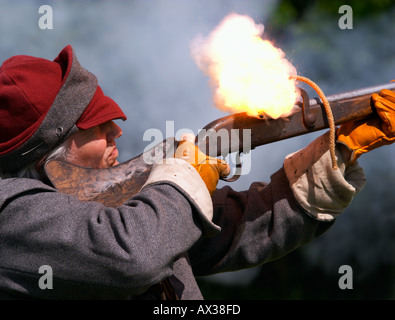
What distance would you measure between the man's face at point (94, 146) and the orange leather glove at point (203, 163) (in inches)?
13.7

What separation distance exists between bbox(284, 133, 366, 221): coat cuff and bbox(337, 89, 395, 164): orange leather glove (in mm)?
79

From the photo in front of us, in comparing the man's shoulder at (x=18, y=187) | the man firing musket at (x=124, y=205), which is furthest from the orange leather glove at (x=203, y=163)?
the man's shoulder at (x=18, y=187)

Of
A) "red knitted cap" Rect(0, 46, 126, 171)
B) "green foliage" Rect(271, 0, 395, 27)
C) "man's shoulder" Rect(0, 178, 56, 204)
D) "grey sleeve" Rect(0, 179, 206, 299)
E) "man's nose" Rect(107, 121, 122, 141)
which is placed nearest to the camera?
"grey sleeve" Rect(0, 179, 206, 299)

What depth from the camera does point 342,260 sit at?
16.6 ft

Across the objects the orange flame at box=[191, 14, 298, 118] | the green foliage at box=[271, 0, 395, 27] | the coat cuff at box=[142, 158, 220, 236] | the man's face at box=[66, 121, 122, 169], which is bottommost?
the coat cuff at box=[142, 158, 220, 236]

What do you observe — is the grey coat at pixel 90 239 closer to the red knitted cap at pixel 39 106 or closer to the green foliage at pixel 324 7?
the red knitted cap at pixel 39 106

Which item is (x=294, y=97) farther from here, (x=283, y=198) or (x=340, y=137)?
(x=283, y=198)

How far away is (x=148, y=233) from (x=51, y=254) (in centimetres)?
37

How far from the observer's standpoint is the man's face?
8.34ft

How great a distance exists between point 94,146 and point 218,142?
22.1 inches

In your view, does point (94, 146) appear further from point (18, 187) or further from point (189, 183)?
point (189, 183)

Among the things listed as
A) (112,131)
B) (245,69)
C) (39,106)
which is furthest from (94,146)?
(245,69)

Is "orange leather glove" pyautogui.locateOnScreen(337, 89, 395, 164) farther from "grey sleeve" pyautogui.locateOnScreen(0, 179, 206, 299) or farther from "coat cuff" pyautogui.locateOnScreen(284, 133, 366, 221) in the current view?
"grey sleeve" pyautogui.locateOnScreen(0, 179, 206, 299)

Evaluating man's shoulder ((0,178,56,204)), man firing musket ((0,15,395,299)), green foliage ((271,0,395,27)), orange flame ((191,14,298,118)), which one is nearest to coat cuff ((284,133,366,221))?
man firing musket ((0,15,395,299))
